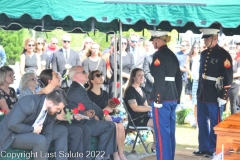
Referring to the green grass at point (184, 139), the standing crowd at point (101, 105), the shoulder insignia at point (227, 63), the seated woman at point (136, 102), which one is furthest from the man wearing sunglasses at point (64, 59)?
the shoulder insignia at point (227, 63)

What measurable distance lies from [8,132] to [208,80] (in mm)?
3437

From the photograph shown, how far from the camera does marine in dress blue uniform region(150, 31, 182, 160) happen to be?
27.3 ft

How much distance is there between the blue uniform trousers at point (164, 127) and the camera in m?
8.41

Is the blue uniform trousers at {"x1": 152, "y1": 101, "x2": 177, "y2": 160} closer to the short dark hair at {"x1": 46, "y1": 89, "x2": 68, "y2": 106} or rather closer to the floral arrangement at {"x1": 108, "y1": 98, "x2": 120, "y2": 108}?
the floral arrangement at {"x1": 108, "y1": 98, "x2": 120, "y2": 108}

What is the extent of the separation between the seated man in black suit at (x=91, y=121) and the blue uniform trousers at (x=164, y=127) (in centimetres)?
61

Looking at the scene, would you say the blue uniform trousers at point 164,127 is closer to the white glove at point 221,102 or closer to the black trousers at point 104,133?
the black trousers at point 104,133

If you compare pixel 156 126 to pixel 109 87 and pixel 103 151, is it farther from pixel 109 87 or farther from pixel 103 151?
pixel 109 87

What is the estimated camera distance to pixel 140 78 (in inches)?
387

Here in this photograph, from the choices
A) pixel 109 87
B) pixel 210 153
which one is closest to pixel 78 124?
pixel 210 153

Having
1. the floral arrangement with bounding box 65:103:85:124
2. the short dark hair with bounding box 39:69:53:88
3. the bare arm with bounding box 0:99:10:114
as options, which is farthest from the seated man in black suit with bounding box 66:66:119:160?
the bare arm with bounding box 0:99:10:114

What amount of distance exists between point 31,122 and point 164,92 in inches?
75.3

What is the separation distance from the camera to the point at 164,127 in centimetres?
847

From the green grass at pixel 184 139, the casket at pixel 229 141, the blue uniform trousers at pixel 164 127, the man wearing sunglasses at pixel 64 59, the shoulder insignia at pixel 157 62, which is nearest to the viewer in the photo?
the casket at pixel 229 141

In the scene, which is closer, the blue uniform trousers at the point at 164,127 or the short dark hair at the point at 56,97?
the short dark hair at the point at 56,97
